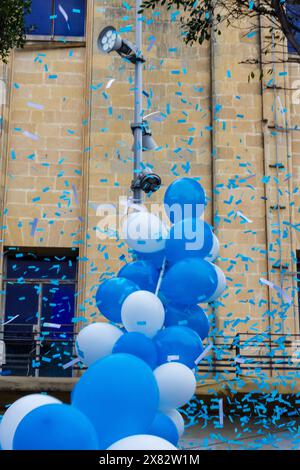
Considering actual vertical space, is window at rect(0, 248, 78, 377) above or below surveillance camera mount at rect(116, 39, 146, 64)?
below

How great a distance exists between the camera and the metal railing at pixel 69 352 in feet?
38.2

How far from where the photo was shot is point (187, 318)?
6742 millimetres

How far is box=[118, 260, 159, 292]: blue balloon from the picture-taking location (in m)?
6.84

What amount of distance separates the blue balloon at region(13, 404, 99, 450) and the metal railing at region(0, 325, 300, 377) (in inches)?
305

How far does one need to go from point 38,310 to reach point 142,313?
6.88m

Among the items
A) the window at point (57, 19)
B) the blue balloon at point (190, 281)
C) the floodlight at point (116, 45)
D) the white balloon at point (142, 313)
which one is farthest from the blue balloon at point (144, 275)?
the window at point (57, 19)

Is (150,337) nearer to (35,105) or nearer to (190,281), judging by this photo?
(190,281)

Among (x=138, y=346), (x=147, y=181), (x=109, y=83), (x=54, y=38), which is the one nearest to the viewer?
(x=138, y=346)

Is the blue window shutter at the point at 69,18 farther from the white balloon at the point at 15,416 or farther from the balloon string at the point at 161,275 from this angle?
the white balloon at the point at 15,416

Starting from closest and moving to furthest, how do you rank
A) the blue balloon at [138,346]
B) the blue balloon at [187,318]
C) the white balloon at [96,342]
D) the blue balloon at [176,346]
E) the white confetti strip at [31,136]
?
the blue balloon at [138,346], the blue balloon at [176,346], the white balloon at [96,342], the blue balloon at [187,318], the white confetti strip at [31,136]

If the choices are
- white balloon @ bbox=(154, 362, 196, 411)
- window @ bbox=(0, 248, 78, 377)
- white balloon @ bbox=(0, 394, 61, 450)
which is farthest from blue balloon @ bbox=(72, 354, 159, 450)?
window @ bbox=(0, 248, 78, 377)

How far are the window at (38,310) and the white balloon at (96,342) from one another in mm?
5174

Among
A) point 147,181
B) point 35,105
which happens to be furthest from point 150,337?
point 35,105

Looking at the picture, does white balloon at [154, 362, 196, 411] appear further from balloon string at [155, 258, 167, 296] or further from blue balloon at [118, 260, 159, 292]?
blue balloon at [118, 260, 159, 292]
